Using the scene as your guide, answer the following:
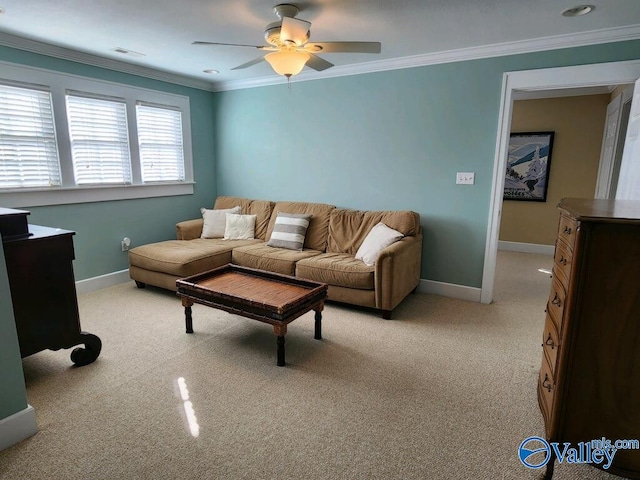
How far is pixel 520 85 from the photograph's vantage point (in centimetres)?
325

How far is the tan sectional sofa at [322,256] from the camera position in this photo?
3.24 m

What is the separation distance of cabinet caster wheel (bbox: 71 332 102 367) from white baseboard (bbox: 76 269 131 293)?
159 centimetres

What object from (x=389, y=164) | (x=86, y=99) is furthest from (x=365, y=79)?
(x=86, y=99)

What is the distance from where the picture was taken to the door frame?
2.91 meters

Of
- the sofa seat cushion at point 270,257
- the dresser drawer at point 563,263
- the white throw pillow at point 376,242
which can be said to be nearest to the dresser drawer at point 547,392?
the dresser drawer at point 563,263

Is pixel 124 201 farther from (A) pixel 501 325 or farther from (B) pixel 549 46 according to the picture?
(B) pixel 549 46

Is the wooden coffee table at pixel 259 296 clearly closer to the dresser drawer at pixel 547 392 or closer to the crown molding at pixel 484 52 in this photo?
the dresser drawer at pixel 547 392

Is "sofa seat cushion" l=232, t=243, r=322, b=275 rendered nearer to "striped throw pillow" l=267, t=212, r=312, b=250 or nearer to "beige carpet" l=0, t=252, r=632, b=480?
"striped throw pillow" l=267, t=212, r=312, b=250

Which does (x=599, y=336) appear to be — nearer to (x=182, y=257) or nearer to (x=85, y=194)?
(x=182, y=257)

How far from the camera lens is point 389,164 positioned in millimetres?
3998

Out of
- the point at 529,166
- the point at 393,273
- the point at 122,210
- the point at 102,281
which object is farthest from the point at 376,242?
the point at 529,166

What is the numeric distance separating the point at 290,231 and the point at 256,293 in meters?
1.44

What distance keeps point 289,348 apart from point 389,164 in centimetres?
229

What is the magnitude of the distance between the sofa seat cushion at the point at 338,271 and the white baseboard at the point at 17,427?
2.21 m
